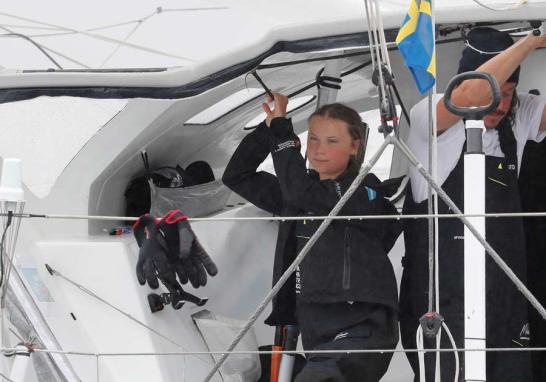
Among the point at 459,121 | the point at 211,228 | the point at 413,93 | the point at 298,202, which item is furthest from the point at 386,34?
the point at 211,228

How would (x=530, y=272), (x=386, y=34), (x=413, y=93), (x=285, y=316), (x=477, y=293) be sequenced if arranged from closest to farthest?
1. (x=477, y=293)
2. (x=386, y=34)
3. (x=530, y=272)
4. (x=285, y=316)
5. (x=413, y=93)

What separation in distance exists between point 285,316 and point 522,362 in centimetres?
70

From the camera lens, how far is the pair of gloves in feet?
9.40

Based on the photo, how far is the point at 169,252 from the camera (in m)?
2.96

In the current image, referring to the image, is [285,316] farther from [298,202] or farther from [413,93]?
[413,93]

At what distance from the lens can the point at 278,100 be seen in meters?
3.06

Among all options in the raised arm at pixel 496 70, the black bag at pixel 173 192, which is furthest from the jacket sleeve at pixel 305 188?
the black bag at pixel 173 192

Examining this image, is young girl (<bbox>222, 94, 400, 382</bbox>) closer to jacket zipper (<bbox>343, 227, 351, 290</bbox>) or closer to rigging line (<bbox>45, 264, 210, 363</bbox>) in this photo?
jacket zipper (<bbox>343, 227, 351, 290</bbox>)

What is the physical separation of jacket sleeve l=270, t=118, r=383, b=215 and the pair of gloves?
28 cm

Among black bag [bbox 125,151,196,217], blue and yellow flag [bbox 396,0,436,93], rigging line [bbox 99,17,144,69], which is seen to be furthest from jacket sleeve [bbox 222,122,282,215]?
rigging line [bbox 99,17,144,69]

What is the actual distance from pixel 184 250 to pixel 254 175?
47 centimetres

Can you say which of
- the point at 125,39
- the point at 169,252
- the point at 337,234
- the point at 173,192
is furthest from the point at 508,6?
the point at 125,39

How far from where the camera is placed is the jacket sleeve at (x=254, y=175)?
3174 millimetres

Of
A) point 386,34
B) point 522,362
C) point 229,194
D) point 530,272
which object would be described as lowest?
point 522,362
